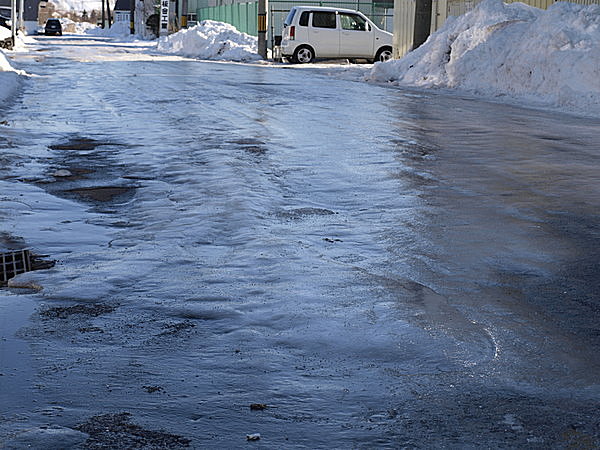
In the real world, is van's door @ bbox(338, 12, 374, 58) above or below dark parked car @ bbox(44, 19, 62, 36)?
below

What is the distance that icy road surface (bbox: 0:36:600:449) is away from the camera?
11.7 ft

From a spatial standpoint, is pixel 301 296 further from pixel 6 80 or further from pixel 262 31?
pixel 262 31

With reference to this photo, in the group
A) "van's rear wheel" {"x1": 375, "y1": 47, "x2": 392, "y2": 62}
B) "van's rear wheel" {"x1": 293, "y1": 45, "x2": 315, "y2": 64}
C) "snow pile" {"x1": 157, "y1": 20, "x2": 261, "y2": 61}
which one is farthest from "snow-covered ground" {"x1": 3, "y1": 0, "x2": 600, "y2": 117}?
"snow pile" {"x1": 157, "y1": 20, "x2": 261, "y2": 61}

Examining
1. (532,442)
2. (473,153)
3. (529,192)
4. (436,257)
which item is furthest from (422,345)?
(473,153)

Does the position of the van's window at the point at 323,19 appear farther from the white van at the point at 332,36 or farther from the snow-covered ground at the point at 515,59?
the snow-covered ground at the point at 515,59

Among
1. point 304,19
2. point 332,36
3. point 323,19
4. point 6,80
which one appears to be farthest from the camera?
point 332,36

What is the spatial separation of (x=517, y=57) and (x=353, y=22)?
1556 cm

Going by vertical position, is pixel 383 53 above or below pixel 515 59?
above

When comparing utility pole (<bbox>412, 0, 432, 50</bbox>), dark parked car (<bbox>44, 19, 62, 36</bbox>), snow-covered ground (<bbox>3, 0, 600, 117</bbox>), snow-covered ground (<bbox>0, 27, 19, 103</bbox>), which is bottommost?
snow-covered ground (<bbox>0, 27, 19, 103</bbox>)

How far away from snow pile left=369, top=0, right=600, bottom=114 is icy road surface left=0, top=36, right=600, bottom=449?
7.52 metres

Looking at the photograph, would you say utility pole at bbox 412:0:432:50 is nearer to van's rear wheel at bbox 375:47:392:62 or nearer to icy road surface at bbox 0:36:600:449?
van's rear wheel at bbox 375:47:392:62

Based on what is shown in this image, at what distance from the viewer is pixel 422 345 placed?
4355 mm

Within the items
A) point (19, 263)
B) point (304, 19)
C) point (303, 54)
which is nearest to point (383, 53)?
point (303, 54)

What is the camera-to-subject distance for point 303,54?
36.4 meters
